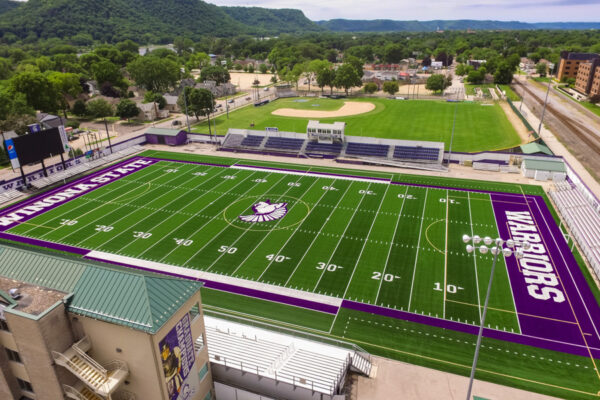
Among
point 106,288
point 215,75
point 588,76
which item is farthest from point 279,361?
point 215,75

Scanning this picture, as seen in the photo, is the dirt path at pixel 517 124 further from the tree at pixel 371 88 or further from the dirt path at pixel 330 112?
the tree at pixel 371 88

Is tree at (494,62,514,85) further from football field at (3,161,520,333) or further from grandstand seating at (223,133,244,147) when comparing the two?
grandstand seating at (223,133,244,147)

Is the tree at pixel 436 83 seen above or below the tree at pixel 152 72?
below

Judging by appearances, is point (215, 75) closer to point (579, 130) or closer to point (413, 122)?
point (413, 122)

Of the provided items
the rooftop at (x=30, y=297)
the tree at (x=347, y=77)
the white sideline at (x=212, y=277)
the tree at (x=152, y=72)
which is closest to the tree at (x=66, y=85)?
the tree at (x=152, y=72)

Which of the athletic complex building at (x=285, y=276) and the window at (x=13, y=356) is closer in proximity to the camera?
the athletic complex building at (x=285, y=276)

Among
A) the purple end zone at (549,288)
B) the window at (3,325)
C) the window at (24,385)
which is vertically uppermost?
the window at (3,325)
